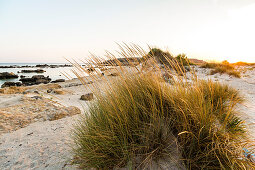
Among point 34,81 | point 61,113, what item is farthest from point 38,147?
point 34,81

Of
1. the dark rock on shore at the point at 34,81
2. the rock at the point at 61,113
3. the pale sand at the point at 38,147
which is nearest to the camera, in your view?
the pale sand at the point at 38,147

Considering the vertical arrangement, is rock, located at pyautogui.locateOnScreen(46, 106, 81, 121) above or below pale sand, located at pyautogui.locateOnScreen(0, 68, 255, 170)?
above

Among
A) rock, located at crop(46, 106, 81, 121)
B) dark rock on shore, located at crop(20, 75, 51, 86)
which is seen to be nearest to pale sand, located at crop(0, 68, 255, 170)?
rock, located at crop(46, 106, 81, 121)

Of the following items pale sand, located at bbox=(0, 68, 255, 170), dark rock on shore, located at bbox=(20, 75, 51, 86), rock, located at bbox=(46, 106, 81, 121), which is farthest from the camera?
dark rock on shore, located at bbox=(20, 75, 51, 86)

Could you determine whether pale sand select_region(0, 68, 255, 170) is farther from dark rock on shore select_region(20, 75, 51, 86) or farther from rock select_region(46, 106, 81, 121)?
dark rock on shore select_region(20, 75, 51, 86)

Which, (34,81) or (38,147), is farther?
(34,81)

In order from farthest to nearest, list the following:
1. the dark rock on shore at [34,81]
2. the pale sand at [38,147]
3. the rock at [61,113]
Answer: the dark rock on shore at [34,81] → the rock at [61,113] → the pale sand at [38,147]

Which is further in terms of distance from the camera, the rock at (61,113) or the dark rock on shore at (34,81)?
the dark rock on shore at (34,81)

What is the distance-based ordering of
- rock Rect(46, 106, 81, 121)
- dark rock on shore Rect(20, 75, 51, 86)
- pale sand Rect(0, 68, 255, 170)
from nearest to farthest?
1. pale sand Rect(0, 68, 255, 170)
2. rock Rect(46, 106, 81, 121)
3. dark rock on shore Rect(20, 75, 51, 86)

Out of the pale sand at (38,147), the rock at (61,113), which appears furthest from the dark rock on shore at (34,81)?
the pale sand at (38,147)

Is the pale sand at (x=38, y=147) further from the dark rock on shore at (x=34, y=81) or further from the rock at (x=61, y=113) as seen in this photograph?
the dark rock on shore at (x=34, y=81)

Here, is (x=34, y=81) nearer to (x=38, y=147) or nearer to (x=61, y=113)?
(x=61, y=113)

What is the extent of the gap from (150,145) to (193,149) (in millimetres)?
462

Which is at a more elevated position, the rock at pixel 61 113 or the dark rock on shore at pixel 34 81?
the rock at pixel 61 113
